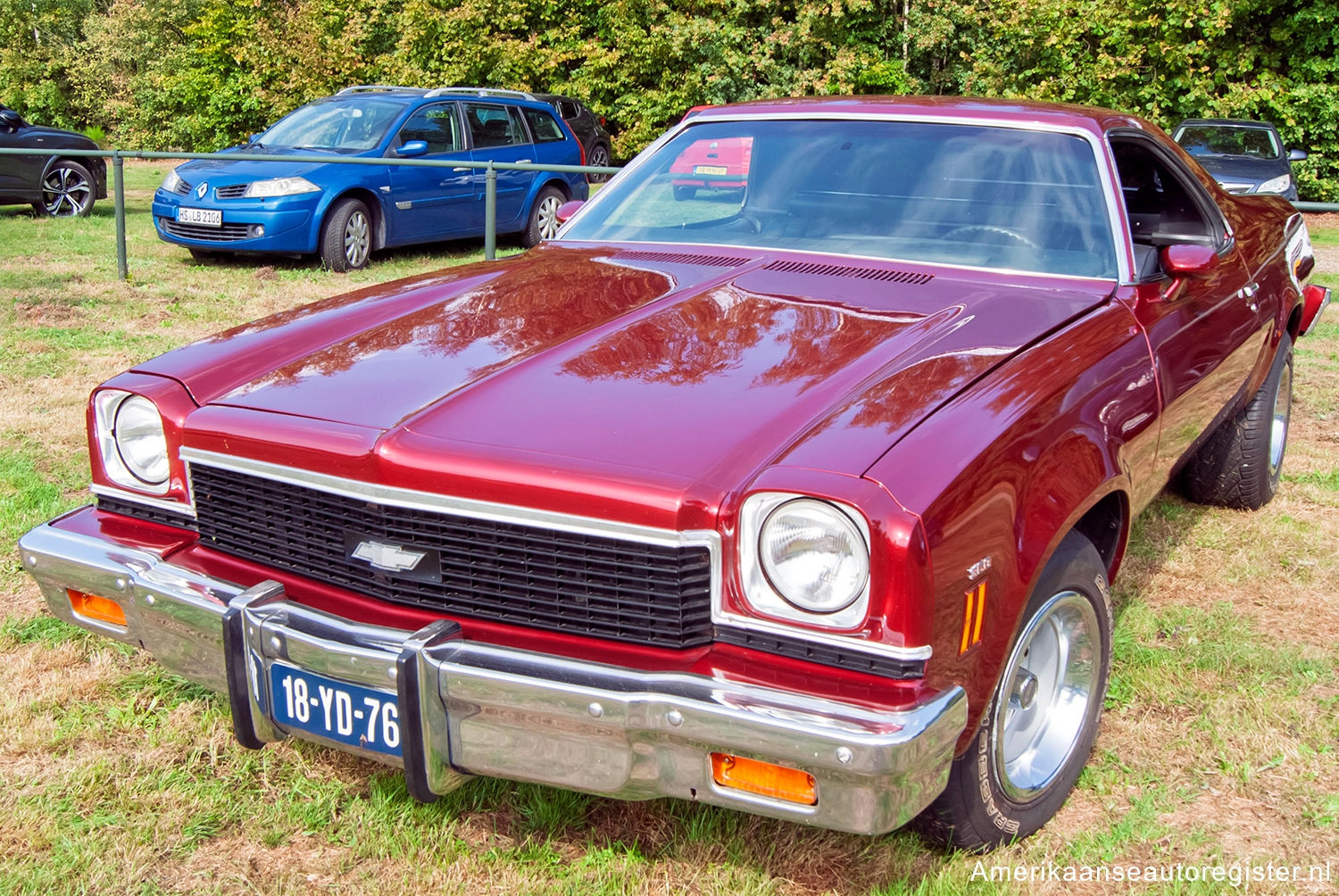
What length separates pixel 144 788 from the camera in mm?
2799

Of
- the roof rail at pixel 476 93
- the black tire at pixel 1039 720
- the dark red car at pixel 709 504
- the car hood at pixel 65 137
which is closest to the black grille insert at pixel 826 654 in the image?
the dark red car at pixel 709 504

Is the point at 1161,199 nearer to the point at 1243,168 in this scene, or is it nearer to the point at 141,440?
the point at 141,440

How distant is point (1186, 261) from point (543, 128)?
9.80 meters

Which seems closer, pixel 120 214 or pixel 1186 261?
pixel 1186 261

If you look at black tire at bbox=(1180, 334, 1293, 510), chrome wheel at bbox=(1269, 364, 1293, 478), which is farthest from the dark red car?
chrome wheel at bbox=(1269, 364, 1293, 478)

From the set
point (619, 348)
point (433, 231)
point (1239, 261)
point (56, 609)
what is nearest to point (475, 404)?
point (619, 348)

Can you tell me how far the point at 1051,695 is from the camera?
2719 mm

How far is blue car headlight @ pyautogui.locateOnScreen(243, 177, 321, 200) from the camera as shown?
31.6ft

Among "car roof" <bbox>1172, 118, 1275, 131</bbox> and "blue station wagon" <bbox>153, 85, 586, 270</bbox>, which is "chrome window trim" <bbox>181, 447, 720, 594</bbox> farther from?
"car roof" <bbox>1172, 118, 1275, 131</bbox>

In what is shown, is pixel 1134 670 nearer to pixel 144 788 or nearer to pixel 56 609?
pixel 144 788

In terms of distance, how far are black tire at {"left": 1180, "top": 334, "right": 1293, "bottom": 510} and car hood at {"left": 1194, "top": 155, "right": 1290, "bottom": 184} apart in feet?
32.3

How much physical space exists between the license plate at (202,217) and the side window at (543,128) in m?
3.50

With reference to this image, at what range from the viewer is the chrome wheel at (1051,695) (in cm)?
258

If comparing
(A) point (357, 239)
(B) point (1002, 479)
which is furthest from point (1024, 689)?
(A) point (357, 239)
